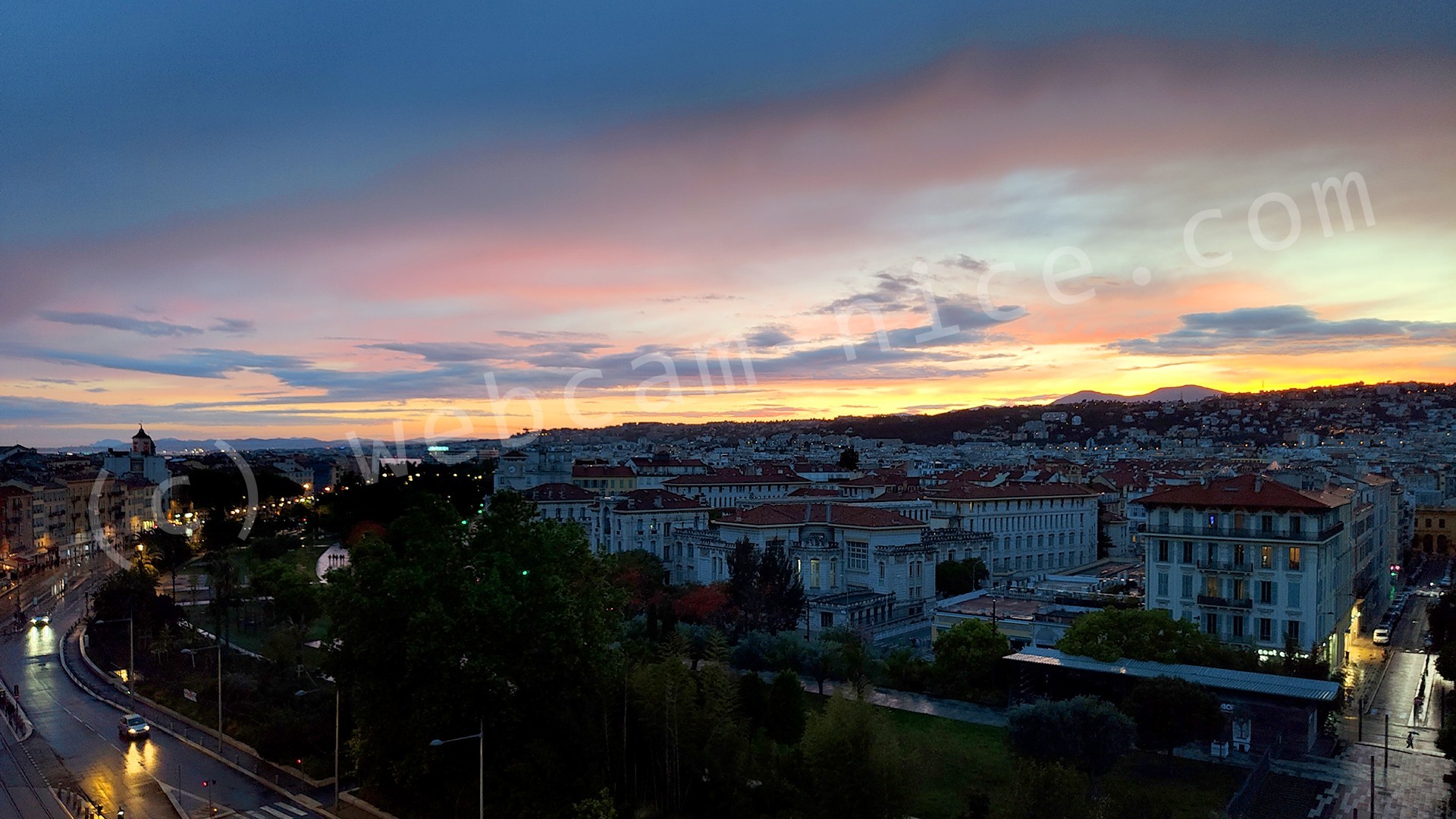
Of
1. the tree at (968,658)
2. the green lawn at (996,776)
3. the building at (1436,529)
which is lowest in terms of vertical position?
the building at (1436,529)

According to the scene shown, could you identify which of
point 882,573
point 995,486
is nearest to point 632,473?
point 995,486

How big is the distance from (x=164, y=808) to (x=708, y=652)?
46.5ft

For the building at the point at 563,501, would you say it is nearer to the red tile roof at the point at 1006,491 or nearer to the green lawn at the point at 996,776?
the red tile roof at the point at 1006,491

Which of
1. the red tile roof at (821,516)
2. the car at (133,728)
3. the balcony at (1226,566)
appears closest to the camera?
the car at (133,728)

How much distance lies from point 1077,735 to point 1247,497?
17.9 meters

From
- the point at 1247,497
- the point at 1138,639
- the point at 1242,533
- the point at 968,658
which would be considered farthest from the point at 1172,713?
the point at 1247,497

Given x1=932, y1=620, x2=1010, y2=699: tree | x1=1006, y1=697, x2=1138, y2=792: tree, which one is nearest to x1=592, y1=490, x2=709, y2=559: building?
x1=932, y1=620, x2=1010, y2=699: tree

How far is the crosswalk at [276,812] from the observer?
80.0ft

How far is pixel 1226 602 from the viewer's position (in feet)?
118

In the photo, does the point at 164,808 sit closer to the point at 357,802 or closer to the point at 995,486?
the point at 357,802

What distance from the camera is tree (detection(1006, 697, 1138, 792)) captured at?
22297mm

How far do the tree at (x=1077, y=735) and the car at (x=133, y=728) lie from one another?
26179mm

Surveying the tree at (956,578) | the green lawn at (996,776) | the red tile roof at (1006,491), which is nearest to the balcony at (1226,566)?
the green lawn at (996,776)

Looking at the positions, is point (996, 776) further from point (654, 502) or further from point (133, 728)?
point (654, 502)
